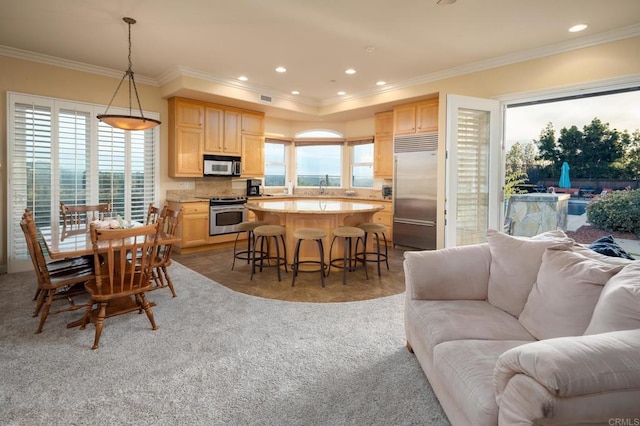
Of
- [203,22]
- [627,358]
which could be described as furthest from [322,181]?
[627,358]

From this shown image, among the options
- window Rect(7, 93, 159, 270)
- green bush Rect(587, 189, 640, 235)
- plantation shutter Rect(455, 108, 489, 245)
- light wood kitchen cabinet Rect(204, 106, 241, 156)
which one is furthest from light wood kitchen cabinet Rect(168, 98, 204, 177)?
green bush Rect(587, 189, 640, 235)

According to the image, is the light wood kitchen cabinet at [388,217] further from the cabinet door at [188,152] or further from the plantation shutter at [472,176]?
the cabinet door at [188,152]

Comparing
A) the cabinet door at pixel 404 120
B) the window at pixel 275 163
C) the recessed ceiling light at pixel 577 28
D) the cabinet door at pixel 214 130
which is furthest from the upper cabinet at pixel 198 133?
the recessed ceiling light at pixel 577 28

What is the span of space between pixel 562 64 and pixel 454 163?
1.65m

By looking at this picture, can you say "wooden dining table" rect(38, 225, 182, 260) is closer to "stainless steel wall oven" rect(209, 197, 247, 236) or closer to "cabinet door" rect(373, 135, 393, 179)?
"stainless steel wall oven" rect(209, 197, 247, 236)

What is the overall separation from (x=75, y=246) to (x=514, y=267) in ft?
10.5

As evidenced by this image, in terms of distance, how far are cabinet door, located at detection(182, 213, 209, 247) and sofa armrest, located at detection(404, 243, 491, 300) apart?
428 cm

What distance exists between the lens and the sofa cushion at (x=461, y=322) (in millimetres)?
1790

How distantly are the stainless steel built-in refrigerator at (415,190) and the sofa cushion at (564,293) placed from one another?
373 cm

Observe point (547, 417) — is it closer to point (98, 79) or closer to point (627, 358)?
point (627, 358)

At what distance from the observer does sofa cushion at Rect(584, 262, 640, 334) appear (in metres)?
1.31

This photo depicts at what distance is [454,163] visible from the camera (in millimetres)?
4121

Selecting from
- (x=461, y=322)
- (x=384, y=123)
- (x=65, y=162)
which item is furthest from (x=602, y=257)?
(x=65, y=162)

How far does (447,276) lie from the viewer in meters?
2.29
